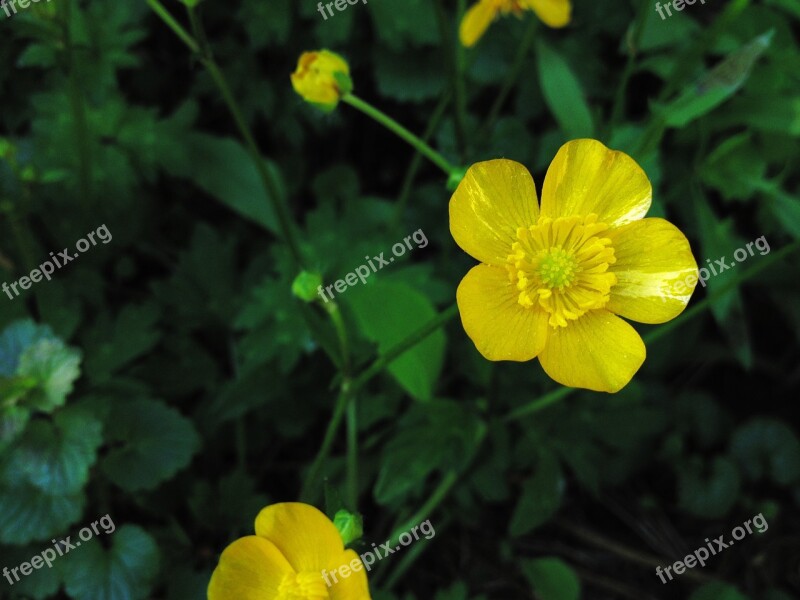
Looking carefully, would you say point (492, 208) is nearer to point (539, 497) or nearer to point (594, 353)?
point (594, 353)

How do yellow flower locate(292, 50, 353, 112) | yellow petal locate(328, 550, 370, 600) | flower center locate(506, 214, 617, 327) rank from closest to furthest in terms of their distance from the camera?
yellow petal locate(328, 550, 370, 600) < flower center locate(506, 214, 617, 327) < yellow flower locate(292, 50, 353, 112)

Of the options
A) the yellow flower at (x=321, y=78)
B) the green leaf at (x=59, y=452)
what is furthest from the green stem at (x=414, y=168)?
the green leaf at (x=59, y=452)

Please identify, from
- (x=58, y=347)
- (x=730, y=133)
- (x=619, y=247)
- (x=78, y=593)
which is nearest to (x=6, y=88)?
(x=58, y=347)
